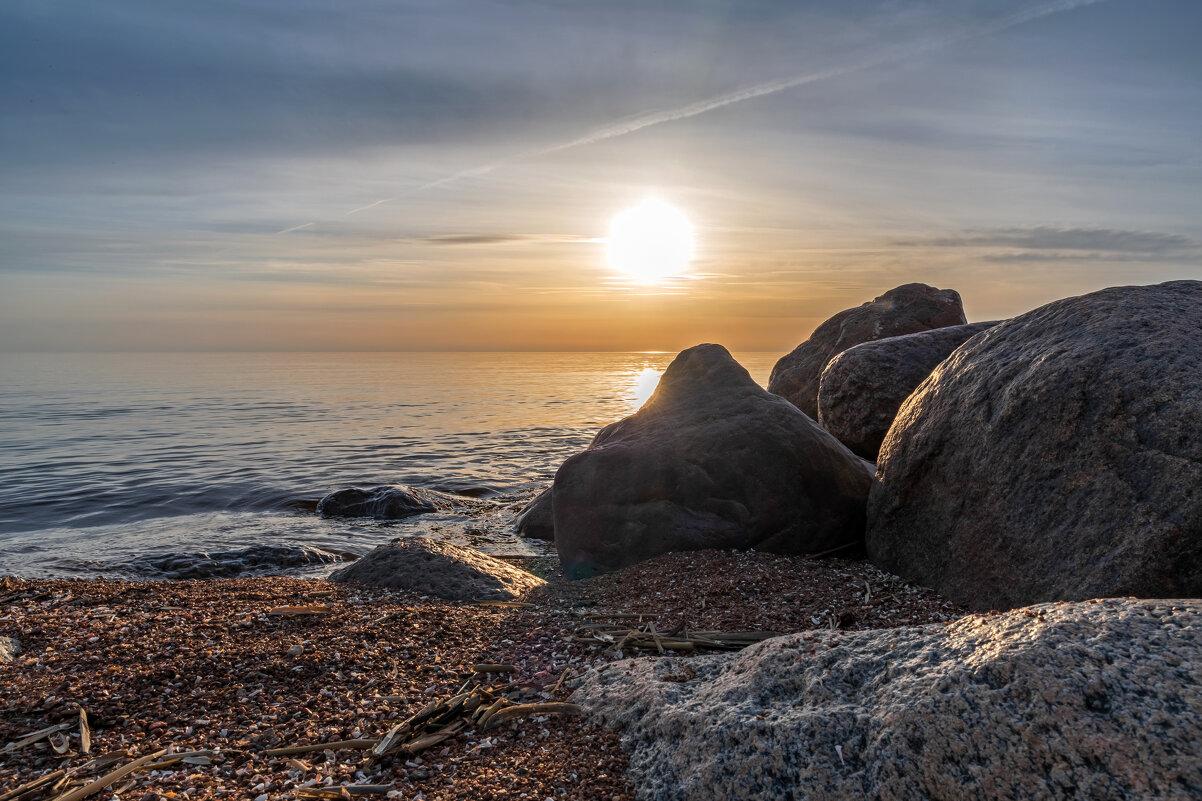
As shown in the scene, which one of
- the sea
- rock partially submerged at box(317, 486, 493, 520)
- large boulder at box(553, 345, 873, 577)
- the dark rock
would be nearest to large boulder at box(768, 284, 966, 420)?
large boulder at box(553, 345, 873, 577)

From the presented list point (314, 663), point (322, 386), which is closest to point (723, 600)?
point (314, 663)

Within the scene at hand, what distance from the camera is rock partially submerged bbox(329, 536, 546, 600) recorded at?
6676 millimetres

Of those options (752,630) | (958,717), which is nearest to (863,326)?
(752,630)

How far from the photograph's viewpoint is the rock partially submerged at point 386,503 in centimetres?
1286

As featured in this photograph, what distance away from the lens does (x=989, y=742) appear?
7.60 feet

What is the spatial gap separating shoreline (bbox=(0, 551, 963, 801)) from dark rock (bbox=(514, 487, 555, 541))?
12.0 feet

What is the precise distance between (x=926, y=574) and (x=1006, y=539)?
0.85 m

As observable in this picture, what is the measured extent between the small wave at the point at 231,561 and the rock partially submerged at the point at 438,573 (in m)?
2.79

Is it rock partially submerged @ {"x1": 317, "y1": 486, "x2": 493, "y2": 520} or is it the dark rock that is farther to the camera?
rock partially submerged @ {"x1": 317, "y1": 486, "x2": 493, "y2": 520}

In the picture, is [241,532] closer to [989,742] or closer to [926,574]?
[926,574]

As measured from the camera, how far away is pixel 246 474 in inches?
646

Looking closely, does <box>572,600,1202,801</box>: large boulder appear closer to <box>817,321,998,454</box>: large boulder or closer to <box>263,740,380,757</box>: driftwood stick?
<box>263,740,380,757</box>: driftwood stick

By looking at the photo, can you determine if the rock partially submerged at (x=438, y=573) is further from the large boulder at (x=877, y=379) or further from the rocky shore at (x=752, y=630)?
the large boulder at (x=877, y=379)

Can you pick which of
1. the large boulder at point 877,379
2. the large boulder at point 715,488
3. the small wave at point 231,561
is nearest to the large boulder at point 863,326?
the large boulder at point 877,379
